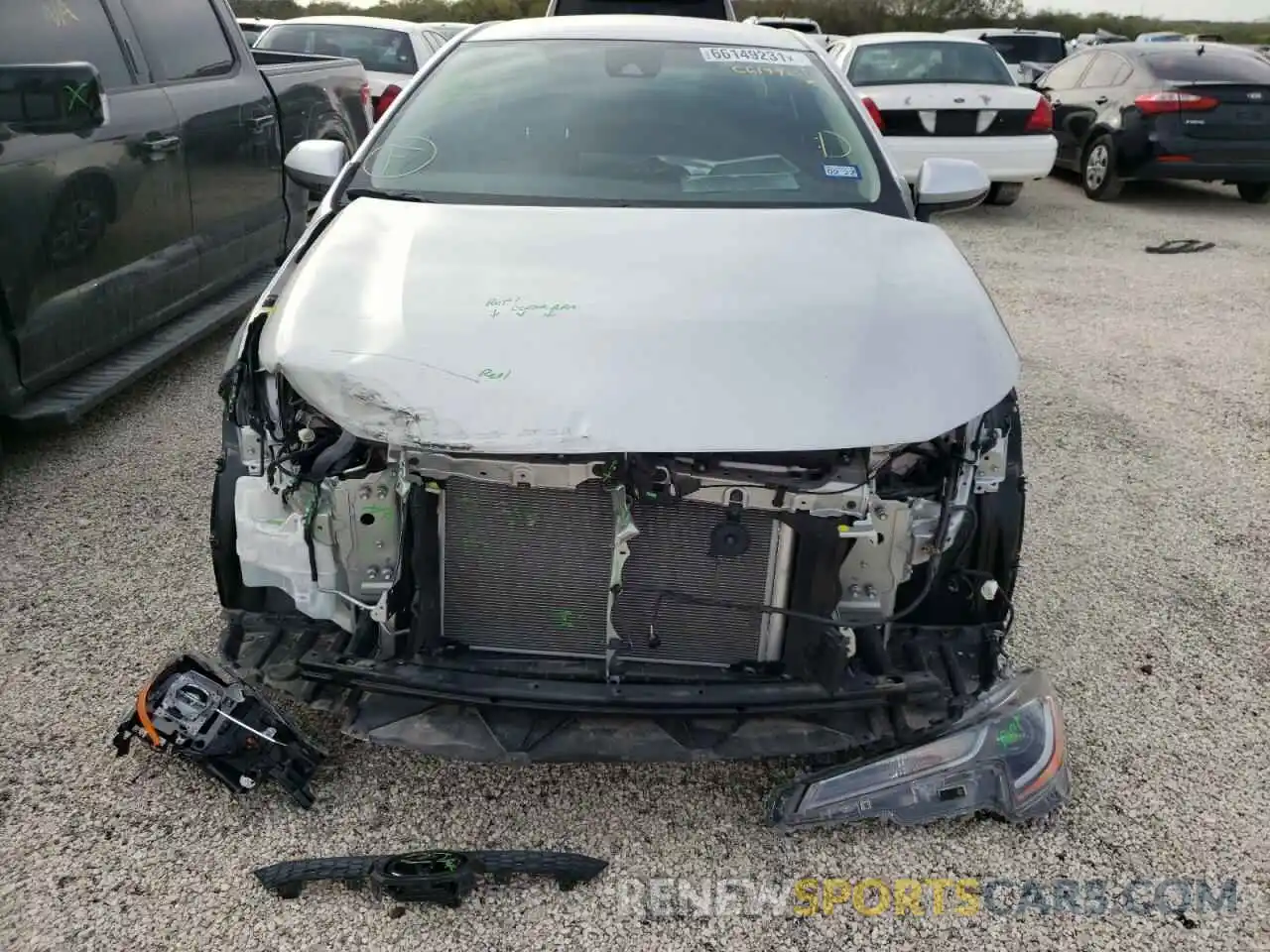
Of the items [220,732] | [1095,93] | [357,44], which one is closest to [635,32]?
[220,732]

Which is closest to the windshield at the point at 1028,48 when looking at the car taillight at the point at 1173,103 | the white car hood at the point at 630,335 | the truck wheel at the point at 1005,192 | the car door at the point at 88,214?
the car taillight at the point at 1173,103

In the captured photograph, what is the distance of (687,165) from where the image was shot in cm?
315

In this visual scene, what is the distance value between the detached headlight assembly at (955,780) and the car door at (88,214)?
123 inches

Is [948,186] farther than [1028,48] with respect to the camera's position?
No

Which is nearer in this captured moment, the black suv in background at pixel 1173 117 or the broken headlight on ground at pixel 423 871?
the broken headlight on ground at pixel 423 871

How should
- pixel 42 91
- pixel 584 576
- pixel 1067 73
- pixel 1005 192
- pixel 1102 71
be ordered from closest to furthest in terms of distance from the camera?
pixel 584 576, pixel 42 91, pixel 1005 192, pixel 1102 71, pixel 1067 73

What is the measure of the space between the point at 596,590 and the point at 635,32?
92.3 inches

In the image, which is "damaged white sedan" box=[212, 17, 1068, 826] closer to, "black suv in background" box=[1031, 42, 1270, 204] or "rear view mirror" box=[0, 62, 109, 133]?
"rear view mirror" box=[0, 62, 109, 133]

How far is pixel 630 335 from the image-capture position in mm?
2191

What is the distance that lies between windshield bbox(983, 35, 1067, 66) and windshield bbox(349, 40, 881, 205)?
722 inches

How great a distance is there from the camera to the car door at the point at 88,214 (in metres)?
3.50

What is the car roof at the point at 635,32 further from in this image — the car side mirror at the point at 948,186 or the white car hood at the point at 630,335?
the white car hood at the point at 630,335

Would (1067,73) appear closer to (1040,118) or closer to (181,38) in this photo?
(1040,118)

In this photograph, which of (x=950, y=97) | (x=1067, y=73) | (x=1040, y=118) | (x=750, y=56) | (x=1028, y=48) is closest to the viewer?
(x=750, y=56)
